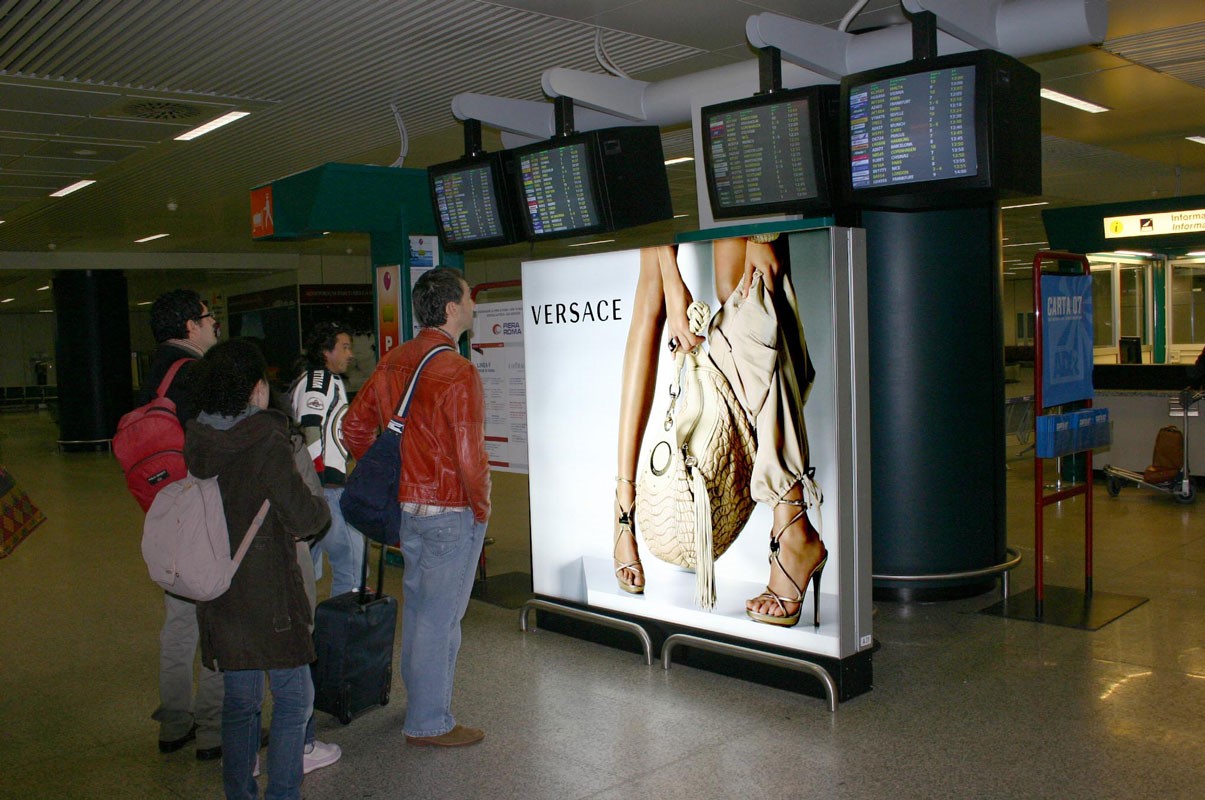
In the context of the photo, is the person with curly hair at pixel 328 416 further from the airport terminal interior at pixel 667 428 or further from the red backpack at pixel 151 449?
the red backpack at pixel 151 449

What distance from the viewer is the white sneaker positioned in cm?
357

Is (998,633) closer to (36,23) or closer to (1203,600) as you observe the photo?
(1203,600)

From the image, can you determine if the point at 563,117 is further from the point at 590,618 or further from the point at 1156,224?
the point at 1156,224

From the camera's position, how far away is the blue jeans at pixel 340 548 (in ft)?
16.1

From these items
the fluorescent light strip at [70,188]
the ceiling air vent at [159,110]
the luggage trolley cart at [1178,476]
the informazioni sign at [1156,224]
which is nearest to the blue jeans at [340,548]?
the ceiling air vent at [159,110]

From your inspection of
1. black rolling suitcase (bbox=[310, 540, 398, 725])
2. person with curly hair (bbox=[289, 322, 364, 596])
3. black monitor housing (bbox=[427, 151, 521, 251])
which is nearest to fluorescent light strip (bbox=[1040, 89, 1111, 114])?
black monitor housing (bbox=[427, 151, 521, 251])

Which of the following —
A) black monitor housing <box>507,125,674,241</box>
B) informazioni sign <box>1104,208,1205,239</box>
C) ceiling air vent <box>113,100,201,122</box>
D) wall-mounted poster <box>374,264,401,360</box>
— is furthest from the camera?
informazioni sign <box>1104,208,1205,239</box>

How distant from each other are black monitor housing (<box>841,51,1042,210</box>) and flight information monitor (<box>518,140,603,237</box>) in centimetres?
156

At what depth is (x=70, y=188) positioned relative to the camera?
9469 millimetres

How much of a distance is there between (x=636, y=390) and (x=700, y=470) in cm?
52

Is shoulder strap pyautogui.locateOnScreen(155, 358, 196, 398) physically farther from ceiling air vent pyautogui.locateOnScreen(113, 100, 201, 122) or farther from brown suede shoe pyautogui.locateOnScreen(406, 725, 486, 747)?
ceiling air vent pyautogui.locateOnScreen(113, 100, 201, 122)

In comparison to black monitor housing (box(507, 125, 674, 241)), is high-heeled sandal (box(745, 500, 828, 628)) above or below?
below

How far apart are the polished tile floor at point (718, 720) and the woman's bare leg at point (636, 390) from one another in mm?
527

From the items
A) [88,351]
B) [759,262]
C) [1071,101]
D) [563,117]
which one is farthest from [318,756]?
[88,351]
